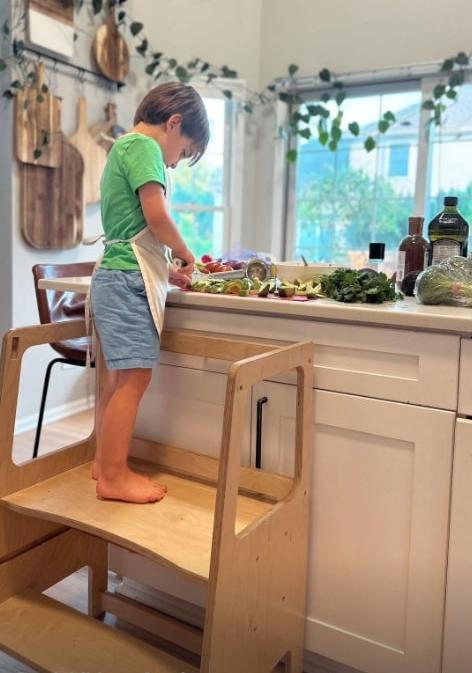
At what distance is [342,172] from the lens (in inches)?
161

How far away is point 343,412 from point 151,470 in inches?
21.5

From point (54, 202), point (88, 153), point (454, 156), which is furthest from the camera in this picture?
point (454, 156)

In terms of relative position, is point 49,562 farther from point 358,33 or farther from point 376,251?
point 358,33

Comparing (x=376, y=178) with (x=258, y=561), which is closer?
(x=258, y=561)

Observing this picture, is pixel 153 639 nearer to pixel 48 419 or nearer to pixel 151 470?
pixel 151 470

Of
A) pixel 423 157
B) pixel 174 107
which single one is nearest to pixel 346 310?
pixel 174 107

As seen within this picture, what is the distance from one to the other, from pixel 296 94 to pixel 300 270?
2802 millimetres

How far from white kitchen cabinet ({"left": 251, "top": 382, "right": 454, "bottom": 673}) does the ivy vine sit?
2.38 metres

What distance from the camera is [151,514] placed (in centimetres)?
138

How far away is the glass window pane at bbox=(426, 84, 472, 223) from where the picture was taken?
3.66 meters

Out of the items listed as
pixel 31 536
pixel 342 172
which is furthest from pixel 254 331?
pixel 342 172

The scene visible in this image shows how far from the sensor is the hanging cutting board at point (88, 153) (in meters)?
3.32

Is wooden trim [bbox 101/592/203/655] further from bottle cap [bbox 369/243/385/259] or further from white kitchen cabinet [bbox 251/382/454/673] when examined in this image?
bottle cap [bbox 369/243/385/259]

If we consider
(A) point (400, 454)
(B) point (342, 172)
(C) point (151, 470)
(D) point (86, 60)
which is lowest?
(C) point (151, 470)
